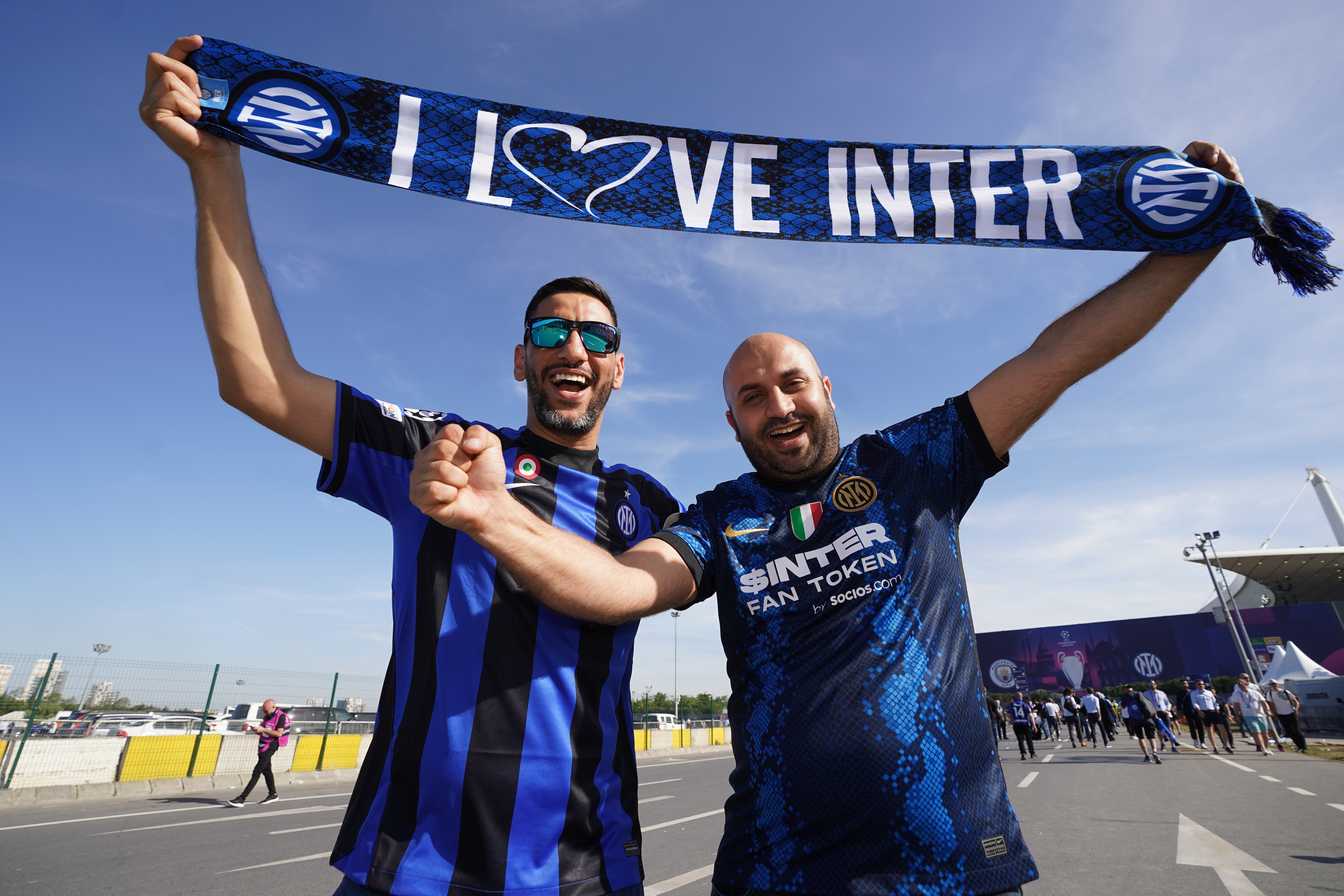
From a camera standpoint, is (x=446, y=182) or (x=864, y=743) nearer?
(x=864, y=743)

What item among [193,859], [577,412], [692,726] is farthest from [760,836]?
[692,726]

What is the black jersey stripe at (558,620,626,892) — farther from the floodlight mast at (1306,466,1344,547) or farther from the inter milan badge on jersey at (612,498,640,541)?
the floodlight mast at (1306,466,1344,547)

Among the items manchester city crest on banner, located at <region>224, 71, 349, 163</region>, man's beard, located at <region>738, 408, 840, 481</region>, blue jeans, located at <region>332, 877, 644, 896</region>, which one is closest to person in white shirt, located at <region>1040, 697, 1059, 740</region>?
man's beard, located at <region>738, 408, 840, 481</region>

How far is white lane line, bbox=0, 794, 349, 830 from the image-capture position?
8395 mm

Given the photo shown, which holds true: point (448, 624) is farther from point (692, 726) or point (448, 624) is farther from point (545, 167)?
point (692, 726)

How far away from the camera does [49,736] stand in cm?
1152

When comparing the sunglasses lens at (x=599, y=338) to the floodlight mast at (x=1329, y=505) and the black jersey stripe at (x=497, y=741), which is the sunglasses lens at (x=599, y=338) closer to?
the black jersey stripe at (x=497, y=741)

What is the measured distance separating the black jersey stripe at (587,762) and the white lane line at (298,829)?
7842mm

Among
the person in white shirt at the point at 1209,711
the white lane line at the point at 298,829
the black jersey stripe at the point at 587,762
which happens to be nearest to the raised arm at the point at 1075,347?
the black jersey stripe at the point at 587,762

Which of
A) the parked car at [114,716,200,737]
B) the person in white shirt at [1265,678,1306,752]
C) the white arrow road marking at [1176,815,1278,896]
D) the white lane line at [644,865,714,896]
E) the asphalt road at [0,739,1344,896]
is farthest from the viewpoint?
the person in white shirt at [1265,678,1306,752]

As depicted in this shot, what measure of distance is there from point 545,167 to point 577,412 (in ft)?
3.10

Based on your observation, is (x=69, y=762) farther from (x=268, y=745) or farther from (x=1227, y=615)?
(x=1227, y=615)

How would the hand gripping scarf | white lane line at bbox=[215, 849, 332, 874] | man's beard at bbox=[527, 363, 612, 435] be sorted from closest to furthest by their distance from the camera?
the hand gripping scarf
man's beard at bbox=[527, 363, 612, 435]
white lane line at bbox=[215, 849, 332, 874]

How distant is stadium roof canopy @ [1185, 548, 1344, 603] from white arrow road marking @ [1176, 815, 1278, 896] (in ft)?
138
